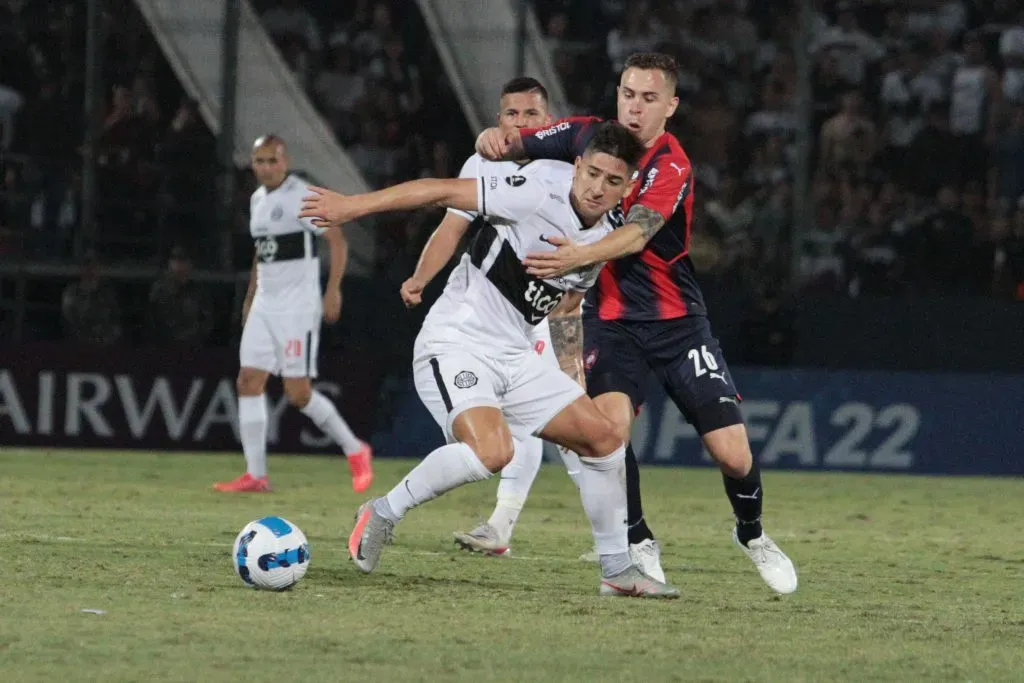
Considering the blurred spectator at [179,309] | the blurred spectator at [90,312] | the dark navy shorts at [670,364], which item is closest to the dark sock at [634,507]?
the dark navy shorts at [670,364]

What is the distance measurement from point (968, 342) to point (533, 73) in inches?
171

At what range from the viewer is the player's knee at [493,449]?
696 cm

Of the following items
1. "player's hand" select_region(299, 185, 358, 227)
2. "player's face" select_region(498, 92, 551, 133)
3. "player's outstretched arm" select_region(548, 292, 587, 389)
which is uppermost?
"player's face" select_region(498, 92, 551, 133)

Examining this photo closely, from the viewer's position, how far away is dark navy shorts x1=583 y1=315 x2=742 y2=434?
7688 millimetres

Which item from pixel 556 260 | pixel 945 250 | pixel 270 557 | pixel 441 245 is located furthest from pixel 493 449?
pixel 945 250

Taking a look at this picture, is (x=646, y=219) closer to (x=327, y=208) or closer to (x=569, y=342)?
(x=327, y=208)

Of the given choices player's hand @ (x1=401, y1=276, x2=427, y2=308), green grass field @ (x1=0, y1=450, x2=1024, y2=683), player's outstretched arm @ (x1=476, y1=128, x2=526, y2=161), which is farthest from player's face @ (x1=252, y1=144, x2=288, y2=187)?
player's outstretched arm @ (x1=476, y1=128, x2=526, y2=161)

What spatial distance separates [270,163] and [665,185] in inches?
222

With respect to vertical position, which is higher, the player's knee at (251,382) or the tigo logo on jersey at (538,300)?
the tigo logo on jersey at (538,300)

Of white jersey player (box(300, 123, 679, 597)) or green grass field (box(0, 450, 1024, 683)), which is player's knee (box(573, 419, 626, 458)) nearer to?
white jersey player (box(300, 123, 679, 597))

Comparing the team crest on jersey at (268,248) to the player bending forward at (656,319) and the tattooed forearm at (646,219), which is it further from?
the tattooed forearm at (646,219)

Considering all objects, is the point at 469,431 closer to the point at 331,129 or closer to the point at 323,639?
the point at 323,639

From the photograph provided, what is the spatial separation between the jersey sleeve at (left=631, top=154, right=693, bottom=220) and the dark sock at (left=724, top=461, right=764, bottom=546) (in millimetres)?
1206

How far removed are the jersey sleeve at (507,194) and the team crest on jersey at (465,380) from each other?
623 mm
